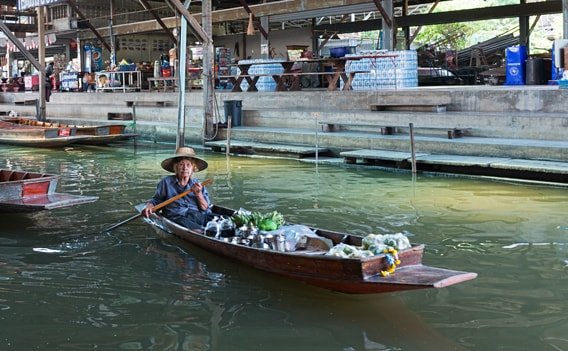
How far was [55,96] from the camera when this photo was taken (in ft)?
89.1

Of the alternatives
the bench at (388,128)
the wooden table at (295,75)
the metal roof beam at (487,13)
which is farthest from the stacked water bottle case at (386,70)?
the metal roof beam at (487,13)

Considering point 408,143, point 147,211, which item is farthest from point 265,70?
point 147,211

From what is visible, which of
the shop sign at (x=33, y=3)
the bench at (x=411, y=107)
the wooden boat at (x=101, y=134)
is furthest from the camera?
the shop sign at (x=33, y=3)

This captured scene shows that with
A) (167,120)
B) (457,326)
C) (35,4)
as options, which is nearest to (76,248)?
(457,326)

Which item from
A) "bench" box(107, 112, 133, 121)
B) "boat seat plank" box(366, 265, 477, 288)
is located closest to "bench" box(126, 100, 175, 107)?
"bench" box(107, 112, 133, 121)

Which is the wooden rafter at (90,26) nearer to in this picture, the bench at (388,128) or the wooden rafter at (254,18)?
the wooden rafter at (254,18)

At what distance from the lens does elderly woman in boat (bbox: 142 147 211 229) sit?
764 cm

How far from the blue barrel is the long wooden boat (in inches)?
476

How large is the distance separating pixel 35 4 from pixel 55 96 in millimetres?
6341

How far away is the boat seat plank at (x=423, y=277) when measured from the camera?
4.85 m

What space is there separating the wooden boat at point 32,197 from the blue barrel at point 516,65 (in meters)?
11.5

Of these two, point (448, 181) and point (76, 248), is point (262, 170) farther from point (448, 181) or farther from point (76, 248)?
point (76, 248)

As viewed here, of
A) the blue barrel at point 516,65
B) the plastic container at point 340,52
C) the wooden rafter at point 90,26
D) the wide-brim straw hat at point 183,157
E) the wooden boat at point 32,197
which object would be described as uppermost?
the wooden rafter at point 90,26

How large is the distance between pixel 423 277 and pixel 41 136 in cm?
1465
